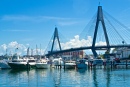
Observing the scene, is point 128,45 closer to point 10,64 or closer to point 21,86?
point 10,64

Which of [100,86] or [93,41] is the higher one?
[93,41]

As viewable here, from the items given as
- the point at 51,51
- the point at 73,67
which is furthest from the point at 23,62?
the point at 51,51

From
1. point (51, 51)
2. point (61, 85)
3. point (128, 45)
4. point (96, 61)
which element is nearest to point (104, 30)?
point (96, 61)

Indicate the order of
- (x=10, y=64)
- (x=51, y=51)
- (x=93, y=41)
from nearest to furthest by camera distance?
(x=10, y=64), (x=93, y=41), (x=51, y=51)

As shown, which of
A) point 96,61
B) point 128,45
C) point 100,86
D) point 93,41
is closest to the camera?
point 100,86

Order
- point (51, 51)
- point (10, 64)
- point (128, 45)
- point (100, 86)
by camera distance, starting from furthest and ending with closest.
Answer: point (51, 51)
point (128, 45)
point (10, 64)
point (100, 86)

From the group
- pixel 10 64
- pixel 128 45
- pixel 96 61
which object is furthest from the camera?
pixel 128 45

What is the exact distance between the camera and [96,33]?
3979 inches

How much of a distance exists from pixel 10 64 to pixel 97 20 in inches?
1499

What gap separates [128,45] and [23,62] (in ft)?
172

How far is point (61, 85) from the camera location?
123 feet

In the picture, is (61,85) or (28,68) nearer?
(61,85)

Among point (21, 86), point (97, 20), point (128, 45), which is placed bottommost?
point (21, 86)

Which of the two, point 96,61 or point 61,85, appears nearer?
point 61,85
